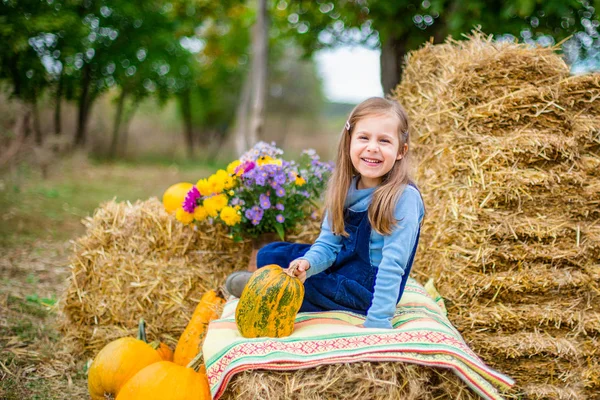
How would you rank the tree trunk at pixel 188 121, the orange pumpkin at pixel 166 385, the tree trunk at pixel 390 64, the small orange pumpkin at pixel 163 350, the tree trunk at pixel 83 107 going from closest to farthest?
the orange pumpkin at pixel 166 385 → the small orange pumpkin at pixel 163 350 → the tree trunk at pixel 390 64 → the tree trunk at pixel 83 107 → the tree trunk at pixel 188 121

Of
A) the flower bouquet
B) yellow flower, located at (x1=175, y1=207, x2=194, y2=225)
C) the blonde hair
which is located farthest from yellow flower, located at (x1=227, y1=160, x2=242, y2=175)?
the blonde hair

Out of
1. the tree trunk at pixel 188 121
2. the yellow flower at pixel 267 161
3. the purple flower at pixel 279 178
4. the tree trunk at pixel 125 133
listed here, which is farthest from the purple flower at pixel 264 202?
the tree trunk at pixel 188 121

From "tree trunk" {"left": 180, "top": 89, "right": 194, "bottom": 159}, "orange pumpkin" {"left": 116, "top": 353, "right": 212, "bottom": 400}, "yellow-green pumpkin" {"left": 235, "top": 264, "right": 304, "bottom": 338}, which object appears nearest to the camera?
"yellow-green pumpkin" {"left": 235, "top": 264, "right": 304, "bottom": 338}

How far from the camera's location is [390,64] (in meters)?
6.91

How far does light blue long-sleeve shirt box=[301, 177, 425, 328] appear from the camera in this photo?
2.52 m

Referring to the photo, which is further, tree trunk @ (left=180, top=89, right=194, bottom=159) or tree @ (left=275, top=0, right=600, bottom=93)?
tree trunk @ (left=180, top=89, right=194, bottom=159)

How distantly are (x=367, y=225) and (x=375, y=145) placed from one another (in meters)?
0.42

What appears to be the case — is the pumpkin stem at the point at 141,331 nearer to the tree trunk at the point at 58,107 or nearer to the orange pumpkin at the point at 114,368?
the orange pumpkin at the point at 114,368

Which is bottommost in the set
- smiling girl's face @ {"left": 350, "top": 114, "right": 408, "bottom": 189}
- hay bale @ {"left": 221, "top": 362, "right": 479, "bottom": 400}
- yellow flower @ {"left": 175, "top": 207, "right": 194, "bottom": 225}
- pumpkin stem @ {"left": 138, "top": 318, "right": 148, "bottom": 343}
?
pumpkin stem @ {"left": 138, "top": 318, "right": 148, "bottom": 343}

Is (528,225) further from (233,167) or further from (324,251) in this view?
(233,167)

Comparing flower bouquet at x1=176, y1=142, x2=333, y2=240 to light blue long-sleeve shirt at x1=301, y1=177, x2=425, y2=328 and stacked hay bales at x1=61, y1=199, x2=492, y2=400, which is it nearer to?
stacked hay bales at x1=61, y1=199, x2=492, y2=400

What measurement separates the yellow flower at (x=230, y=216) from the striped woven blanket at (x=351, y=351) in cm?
100

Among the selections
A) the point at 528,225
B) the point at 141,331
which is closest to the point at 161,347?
the point at 141,331

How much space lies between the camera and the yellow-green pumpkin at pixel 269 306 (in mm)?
2412
